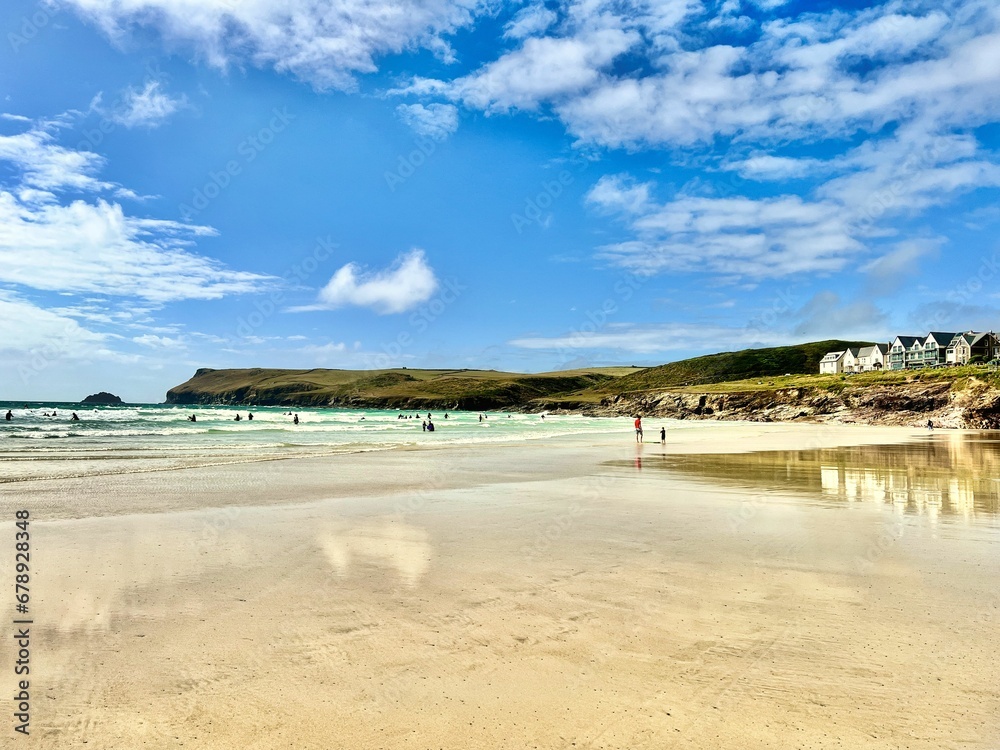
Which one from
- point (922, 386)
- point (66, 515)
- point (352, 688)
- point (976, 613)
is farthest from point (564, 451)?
point (922, 386)

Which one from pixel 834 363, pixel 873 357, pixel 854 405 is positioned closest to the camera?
pixel 854 405

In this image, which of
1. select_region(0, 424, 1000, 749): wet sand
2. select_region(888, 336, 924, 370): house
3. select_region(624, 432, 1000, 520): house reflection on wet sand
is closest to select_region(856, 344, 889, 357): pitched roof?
select_region(888, 336, 924, 370): house

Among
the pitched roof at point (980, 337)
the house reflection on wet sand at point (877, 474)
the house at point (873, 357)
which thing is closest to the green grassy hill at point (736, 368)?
the house at point (873, 357)

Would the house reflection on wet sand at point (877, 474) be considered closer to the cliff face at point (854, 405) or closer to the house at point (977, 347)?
the cliff face at point (854, 405)

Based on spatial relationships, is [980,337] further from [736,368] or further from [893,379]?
[736,368]

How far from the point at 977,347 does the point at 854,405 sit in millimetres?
46489

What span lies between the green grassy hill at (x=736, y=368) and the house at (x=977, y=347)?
66677 mm

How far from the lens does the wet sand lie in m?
4.87

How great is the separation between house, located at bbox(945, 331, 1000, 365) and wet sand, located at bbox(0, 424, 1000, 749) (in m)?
122

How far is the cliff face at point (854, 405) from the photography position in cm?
6625

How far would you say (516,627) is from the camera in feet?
22.6

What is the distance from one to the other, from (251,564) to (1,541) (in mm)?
5775

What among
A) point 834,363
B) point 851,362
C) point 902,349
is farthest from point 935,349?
point 834,363

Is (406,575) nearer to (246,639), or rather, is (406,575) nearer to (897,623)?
(246,639)
